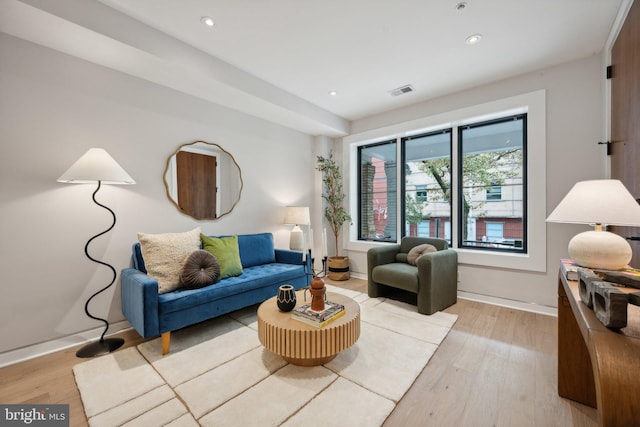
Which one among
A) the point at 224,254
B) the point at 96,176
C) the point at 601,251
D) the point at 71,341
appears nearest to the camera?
the point at 601,251

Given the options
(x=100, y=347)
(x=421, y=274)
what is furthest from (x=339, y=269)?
(x=100, y=347)

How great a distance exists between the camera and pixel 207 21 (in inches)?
86.7

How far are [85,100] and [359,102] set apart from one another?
10.4ft

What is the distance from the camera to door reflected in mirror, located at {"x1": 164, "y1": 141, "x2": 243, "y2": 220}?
3.01m

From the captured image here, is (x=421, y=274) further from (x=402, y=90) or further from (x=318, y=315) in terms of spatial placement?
(x=402, y=90)

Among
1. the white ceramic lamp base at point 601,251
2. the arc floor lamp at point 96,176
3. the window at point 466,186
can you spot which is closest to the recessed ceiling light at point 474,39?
the window at point 466,186

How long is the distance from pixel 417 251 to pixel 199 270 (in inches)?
101

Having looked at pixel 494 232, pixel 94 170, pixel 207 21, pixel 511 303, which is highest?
pixel 207 21

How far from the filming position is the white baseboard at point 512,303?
9.48 feet

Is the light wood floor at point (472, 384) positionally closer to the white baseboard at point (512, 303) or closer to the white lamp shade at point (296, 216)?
the white baseboard at point (512, 303)

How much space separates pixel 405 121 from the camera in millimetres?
3973

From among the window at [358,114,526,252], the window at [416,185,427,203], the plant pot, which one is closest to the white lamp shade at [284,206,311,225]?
the plant pot

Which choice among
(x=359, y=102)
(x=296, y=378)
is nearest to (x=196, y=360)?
(x=296, y=378)

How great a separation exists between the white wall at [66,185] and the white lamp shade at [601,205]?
3.45 metres
